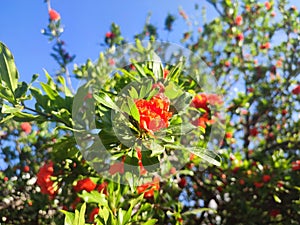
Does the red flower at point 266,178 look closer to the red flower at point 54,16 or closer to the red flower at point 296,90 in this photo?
the red flower at point 296,90

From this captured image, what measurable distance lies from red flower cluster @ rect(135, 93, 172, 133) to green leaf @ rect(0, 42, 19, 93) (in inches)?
17.6

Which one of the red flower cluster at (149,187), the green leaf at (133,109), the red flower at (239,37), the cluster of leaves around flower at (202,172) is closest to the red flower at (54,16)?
the cluster of leaves around flower at (202,172)

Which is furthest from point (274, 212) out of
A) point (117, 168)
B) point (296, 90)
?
point (117, 168)

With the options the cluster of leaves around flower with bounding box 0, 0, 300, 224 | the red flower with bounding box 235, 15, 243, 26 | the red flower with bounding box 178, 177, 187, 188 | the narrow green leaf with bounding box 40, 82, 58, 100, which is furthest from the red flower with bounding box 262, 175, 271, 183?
the red flower with bounding box 235, 15, 243, 26

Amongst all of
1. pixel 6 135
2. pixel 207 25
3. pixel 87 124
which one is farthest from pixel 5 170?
pixel 207 25

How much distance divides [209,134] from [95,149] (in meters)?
1.23

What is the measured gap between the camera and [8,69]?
4.23 feet

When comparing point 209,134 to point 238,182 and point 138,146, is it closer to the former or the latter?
point 238,182

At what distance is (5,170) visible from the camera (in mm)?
3246

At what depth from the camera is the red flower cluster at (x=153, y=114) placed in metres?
1.13

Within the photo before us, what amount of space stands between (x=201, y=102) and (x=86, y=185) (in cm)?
72

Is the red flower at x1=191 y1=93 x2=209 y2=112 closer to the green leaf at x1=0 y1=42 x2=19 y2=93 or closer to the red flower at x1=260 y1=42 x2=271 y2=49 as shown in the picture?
the green leaf at x1=0 y1=42 x2=19 y2=93

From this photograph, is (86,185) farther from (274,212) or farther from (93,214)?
(274,212)

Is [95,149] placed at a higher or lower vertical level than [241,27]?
lower
